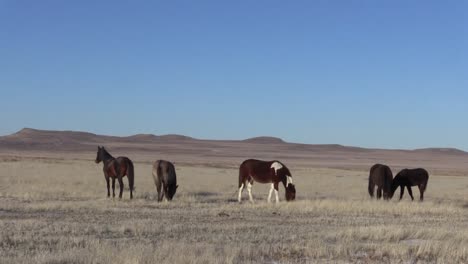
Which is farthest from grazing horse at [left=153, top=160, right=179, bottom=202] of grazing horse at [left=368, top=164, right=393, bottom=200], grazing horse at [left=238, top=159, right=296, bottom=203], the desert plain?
grazing horse at [left=368, top=164, right=393, bottom=200]

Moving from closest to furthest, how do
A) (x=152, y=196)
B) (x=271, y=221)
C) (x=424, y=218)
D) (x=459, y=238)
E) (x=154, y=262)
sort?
1. (x=154, y=262)
2. (x=459, y=238)
3. (x=271, y=221)
4. (x=424, y=218)
5. (x=152, y=196)

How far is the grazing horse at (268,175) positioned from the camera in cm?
2336

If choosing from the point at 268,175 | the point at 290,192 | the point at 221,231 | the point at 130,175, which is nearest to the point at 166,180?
the point at 130,175

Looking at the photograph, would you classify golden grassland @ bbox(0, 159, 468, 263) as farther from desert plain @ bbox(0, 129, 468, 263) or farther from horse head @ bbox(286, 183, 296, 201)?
horse head @ bbox(286, 183, 296, 201)

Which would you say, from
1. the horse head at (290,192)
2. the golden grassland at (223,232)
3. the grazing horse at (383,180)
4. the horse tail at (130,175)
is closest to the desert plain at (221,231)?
the golden grassland at (223,232)

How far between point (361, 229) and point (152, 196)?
1187cm

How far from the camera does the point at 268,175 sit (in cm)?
2373

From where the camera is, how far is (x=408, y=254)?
38.6 feet

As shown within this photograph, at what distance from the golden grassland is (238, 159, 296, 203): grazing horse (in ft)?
5.73

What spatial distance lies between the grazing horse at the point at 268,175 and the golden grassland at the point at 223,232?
1.75 m

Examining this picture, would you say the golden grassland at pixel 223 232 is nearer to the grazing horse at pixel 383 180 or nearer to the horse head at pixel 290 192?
the horse head at pixel 290 192

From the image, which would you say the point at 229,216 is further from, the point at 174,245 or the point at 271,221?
the point at 174,245

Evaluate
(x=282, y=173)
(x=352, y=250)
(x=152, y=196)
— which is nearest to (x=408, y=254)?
(x=352, y=250)

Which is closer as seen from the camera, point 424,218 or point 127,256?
point 127,256
